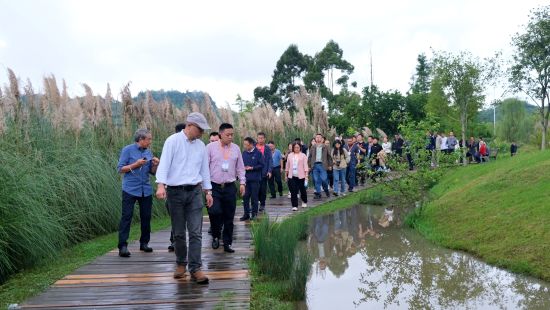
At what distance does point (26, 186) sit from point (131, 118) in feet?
16.9

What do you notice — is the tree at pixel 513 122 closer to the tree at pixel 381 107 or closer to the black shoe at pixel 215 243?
the tree at pixel 381 107

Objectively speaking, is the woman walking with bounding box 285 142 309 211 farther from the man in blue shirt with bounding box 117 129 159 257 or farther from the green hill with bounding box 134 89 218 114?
the man in blue shirt with bounding box 117 129 159 257

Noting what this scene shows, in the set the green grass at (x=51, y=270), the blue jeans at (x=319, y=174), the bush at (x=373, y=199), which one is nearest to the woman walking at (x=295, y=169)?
the blue jeans at (x=319, y=174)

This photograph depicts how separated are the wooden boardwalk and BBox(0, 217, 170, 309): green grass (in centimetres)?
25

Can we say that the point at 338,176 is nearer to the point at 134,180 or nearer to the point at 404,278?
the point at 404,278

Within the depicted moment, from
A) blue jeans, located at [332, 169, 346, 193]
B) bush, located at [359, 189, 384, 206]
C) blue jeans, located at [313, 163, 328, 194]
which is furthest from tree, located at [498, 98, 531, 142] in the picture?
blue jeans, located at [313, 163, 328, 194]

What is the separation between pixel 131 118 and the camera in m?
12.3

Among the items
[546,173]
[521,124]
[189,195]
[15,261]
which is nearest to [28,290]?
[15,261]

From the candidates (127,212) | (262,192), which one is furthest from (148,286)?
(262,192)

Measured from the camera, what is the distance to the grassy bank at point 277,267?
20.3 feet

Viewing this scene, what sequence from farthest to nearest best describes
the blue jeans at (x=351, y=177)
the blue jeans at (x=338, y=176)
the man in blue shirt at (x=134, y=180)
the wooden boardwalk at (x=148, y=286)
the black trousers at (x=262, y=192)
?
the blue jeans at (x=351, y=177) → the blue jeans at (x=338, y=176) → the black trousers at (x=262, y=192) → the man in blue shirt at (x=134, y=180) → the wooden boardwalk at (x=148, y=286)

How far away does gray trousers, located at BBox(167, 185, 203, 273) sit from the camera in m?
6.14

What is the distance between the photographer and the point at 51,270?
284 inches

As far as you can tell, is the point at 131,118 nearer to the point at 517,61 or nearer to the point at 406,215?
the point at 406,215
